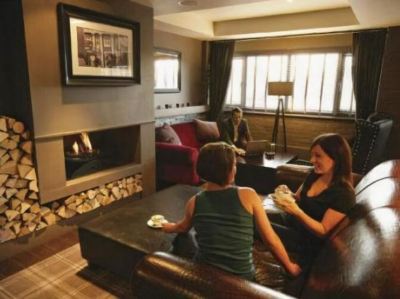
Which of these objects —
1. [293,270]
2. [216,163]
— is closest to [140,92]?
[216,163]

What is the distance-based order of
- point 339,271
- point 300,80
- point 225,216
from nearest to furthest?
point 339,271
point 225,216
point 300,80

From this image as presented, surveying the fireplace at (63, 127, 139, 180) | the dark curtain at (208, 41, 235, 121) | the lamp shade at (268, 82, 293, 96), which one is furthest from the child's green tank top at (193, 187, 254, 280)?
the dark curtain at (208, 41, 235, 121)

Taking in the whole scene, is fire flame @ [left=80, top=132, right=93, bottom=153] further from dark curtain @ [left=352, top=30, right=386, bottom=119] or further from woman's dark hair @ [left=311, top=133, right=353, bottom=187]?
dark curtain @ [left=352, top=30, right=386, bottom=119]

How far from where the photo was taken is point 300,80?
5.16 meters

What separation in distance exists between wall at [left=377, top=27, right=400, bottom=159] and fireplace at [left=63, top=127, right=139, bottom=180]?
3497mm

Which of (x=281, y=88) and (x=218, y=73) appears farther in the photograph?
(x=218, y=73)

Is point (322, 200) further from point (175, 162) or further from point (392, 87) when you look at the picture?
point (392, 87)

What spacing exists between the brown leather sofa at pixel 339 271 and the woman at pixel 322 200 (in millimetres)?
65

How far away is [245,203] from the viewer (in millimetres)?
1204

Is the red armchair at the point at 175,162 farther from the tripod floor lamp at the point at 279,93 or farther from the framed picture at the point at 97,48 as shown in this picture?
the tripod floor lamp at the point at 279,93

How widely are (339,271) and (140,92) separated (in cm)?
268

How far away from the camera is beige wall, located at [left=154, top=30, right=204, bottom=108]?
4690 mm

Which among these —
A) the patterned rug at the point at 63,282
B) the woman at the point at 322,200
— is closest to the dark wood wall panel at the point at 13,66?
the patterned rug at the point at 63,282

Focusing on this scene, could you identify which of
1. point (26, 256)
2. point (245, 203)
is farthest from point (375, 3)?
point (26, 256)
